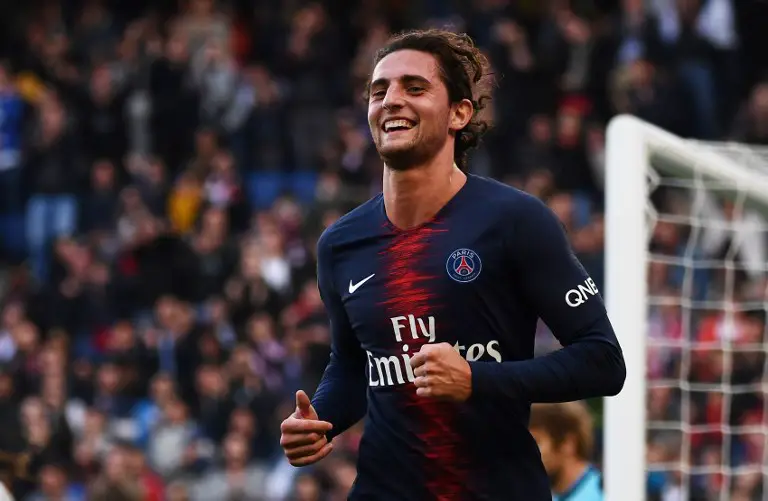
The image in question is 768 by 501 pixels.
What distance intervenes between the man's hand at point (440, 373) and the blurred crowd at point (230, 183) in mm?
5872

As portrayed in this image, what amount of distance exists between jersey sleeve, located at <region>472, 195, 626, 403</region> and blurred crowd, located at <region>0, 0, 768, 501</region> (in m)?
5.62

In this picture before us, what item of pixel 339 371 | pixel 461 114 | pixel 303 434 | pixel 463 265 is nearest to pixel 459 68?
pixel 461 114

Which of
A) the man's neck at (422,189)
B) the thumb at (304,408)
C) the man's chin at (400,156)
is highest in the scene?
the man's chin at (400,156)

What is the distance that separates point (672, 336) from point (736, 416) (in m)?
1.53

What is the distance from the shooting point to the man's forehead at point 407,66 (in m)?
3.87

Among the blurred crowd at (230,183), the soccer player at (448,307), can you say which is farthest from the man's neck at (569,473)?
the blurred crowd at (230,183)

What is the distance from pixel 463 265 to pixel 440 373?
415 mm

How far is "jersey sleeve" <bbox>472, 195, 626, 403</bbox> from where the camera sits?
3602 mm

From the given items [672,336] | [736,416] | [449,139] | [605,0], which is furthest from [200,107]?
[449,139]

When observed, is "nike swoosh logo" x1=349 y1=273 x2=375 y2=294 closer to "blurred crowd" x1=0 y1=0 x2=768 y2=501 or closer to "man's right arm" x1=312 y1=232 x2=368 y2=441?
"man's right arm" x1=312 y1=232 x2=368 y2=441

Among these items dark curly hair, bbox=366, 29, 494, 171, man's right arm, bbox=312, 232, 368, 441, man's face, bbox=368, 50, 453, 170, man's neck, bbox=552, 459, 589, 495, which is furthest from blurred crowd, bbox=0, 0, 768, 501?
man's face, bbox=368, 50, 453, 170

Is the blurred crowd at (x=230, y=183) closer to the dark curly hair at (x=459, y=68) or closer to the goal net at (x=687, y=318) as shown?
the goal net at (x=687, y=318)

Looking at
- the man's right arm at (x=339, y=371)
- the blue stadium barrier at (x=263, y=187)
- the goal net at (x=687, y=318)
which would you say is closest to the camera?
the man's right arm at (x=339, y=371)

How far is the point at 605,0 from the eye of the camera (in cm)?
1656
